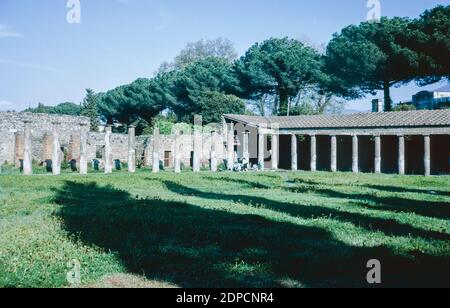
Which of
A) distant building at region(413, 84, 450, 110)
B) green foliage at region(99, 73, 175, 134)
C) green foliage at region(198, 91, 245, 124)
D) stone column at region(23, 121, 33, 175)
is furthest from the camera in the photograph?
green foliage at region(99, 73, 175, 134)

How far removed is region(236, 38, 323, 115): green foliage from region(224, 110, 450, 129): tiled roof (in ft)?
26.5

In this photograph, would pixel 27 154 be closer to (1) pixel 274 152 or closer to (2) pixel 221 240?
(2) pixel 221 240

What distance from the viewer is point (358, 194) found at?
14.3 m

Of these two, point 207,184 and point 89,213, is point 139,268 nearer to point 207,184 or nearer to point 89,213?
point 89,213

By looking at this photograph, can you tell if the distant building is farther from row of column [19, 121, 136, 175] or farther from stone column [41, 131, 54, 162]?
stone column [41, 131, 54, 162]

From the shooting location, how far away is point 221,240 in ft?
23.1

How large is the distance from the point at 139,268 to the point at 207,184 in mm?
11787

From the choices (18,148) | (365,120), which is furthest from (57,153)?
(365,120)

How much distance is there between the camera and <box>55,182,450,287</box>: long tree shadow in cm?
505

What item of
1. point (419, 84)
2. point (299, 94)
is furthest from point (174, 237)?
point (299, 94)

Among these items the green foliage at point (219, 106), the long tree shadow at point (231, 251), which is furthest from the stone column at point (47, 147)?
the long tree shadow at point (231, 251)

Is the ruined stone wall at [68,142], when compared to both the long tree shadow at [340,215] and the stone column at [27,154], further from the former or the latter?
the long tree shadow at [340,215]

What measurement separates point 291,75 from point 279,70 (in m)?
1.40

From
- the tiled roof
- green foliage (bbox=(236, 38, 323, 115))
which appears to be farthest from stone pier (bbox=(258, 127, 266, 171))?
green foliage (bbox=(236, 38, 323, 115))
